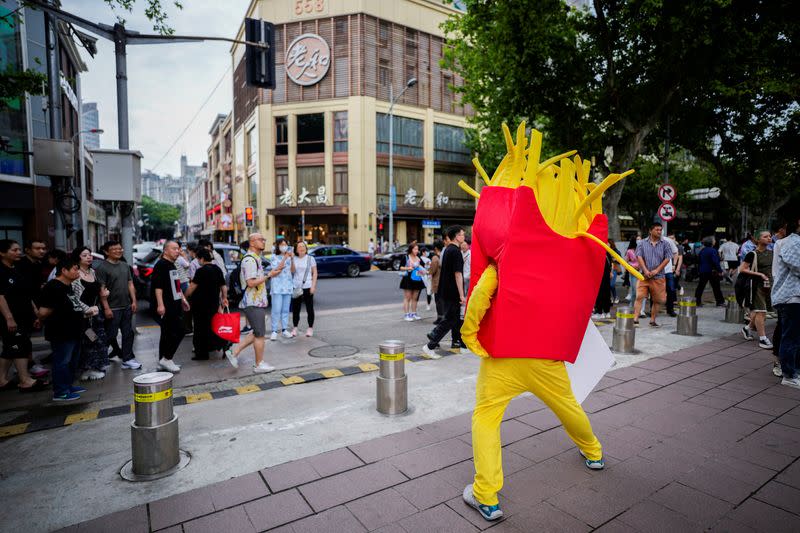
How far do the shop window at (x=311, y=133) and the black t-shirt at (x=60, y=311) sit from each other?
2999 cm

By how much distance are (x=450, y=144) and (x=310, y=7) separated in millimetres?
14347

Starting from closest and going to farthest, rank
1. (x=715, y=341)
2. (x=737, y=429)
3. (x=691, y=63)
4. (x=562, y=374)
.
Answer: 1. (x=562, y=374)
2. (x=737, y=429)
3. (x=715, y=341)
4. (x=691, y=63)

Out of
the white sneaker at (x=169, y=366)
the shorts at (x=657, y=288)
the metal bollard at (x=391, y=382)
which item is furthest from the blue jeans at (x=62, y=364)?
the shorts at (x=657, y=288)

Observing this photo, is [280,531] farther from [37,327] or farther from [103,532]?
[37,327]

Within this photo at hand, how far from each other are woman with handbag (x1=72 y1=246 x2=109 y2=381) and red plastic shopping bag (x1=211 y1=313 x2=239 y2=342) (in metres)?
1.42

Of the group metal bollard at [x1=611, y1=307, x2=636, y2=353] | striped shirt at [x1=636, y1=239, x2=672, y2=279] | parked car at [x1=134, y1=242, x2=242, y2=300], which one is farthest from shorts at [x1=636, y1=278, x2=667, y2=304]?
parked car at [x1=134, y1=242, x2=242, y2=300]

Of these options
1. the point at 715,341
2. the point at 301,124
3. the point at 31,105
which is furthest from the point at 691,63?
the point at 301,124

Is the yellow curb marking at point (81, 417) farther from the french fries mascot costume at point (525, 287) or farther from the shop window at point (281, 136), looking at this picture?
the shop window at point (281, 136)

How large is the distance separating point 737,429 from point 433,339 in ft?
12.3

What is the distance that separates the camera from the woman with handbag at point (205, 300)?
6504mm

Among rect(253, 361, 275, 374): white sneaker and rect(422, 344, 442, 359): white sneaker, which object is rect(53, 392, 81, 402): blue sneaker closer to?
rect(253, 361, 275, 374): white sneaker

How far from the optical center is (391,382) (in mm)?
4355

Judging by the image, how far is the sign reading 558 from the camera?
31375 mm

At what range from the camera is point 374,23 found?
3166 cm
